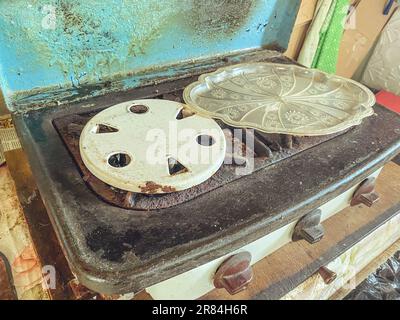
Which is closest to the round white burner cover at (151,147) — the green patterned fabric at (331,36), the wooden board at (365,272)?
the wooden board at (365,272)

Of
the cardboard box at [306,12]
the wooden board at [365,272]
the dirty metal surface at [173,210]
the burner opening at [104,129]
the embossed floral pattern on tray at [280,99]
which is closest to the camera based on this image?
the dirty metal surface at [173,210]

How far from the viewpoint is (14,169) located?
39.9 inches

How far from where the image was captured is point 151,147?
0.77 m

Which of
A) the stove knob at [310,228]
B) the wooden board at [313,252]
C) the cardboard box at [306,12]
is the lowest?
the wooden board at [313,252]

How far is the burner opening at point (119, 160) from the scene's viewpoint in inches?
29.6

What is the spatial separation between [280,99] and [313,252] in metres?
0.47

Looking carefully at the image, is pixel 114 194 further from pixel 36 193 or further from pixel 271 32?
pixel 271 32

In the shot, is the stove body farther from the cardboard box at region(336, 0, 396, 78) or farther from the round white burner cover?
the cardboard box at region(336, 0, 396, 78)

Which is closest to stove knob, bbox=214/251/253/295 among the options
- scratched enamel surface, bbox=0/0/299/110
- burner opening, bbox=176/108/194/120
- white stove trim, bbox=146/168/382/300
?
white stove trim, bbox=146/168/382/300

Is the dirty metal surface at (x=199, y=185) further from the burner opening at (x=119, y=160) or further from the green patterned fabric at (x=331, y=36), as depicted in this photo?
the green patterned fabric at (x=331, y=36)

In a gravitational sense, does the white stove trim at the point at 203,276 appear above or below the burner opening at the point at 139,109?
below

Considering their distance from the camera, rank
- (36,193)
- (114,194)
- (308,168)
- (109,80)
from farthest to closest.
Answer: (109,80), (36,193), (308,168), (114,194)

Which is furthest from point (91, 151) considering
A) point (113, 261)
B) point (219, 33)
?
point (219, 33)
